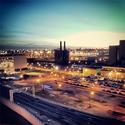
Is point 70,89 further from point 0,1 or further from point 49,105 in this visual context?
point 0,1

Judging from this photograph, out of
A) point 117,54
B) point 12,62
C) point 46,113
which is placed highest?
point 117,54

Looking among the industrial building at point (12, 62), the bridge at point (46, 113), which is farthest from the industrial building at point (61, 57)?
the bridge at point (46, 113)

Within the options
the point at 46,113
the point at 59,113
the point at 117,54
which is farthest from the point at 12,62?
the point at 117,54

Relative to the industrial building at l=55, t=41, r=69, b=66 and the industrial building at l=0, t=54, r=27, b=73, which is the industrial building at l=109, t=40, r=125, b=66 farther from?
the industrial building at l=0, t=54, r=27, b=73

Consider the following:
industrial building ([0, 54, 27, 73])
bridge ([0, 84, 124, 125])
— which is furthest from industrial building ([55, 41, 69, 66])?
bridge ([0, 84, 124, 125])

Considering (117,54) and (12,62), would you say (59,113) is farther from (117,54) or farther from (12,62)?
(117,54)

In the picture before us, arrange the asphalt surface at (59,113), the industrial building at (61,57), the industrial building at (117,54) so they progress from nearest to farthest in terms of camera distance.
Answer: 1. the asphalt surface at (59,113)
2. the industrial building at (117,54)
3. the industrial building at (61,57)

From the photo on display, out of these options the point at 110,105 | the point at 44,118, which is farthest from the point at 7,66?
the point at 110,105

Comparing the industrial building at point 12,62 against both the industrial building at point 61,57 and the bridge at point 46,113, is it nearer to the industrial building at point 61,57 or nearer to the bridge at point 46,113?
the bridge at point 46,113

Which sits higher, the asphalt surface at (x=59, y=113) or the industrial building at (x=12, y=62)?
the industrial building at (x=12, y=62)
